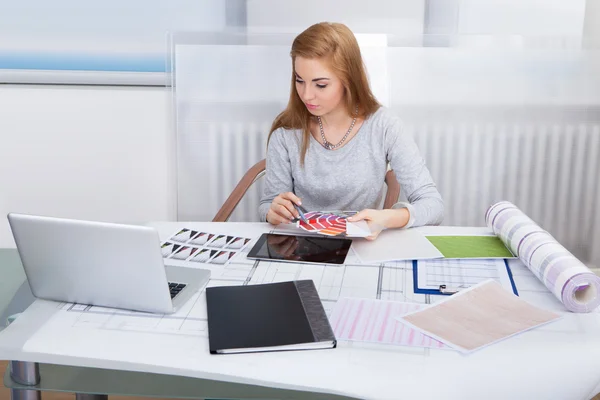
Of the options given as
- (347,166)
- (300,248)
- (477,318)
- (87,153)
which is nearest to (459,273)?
(477,318)

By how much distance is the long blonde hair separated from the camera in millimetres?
1949

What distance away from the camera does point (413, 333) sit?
1149mm

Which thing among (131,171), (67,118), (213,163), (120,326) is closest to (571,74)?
(213,163)

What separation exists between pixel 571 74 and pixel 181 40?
1.48 meters

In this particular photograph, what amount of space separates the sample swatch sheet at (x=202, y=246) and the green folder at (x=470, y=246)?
44 cm

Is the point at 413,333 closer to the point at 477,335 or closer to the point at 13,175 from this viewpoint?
the point at 477,335

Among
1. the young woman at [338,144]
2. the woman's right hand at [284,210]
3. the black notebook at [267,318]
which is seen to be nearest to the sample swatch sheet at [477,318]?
the black notebook at [267,318]

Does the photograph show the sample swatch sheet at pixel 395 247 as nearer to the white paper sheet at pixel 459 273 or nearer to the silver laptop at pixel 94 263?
the white paper sheet at pixel 459 273

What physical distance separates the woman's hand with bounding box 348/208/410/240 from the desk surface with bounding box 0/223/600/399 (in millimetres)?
543

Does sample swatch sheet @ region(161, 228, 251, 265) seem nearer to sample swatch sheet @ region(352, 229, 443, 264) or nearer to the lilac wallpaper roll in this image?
sample swatch sheet @ region(352, 229, 443, 264)

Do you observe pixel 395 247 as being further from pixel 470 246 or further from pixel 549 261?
pixel 549 261

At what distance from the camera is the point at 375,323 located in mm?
1187

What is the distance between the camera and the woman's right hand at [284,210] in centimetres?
173

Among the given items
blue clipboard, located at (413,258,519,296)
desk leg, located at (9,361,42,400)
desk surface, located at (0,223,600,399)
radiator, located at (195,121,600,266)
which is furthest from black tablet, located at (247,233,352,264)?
radiator, located at (195,121,600,266)
